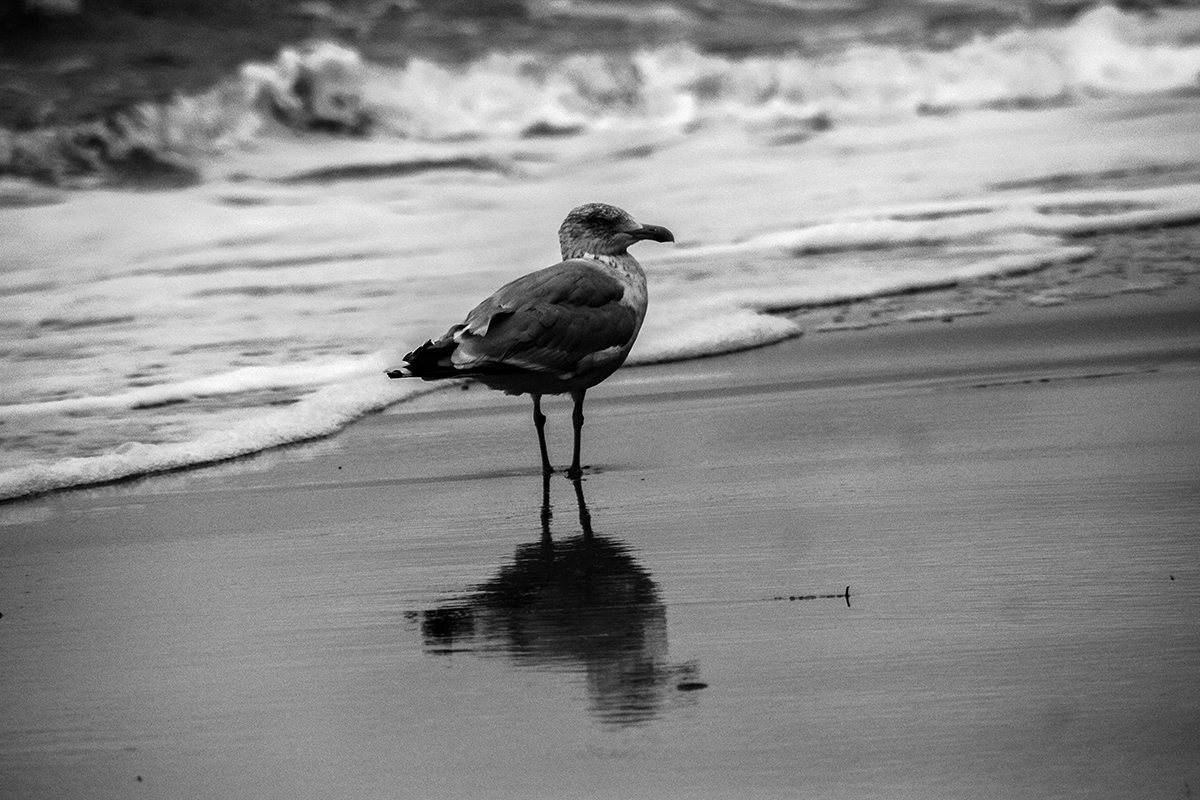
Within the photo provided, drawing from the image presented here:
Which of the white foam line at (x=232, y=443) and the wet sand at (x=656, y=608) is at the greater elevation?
the white foam line at (x=232, y=443)

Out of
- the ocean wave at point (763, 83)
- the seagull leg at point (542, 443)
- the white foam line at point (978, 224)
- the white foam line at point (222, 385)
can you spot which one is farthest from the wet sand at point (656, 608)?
the ocean wave at point (763, 83)

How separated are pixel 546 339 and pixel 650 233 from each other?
0.97 metres

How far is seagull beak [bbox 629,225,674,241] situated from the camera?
6.32m

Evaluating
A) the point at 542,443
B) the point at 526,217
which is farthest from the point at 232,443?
the point at 526,217

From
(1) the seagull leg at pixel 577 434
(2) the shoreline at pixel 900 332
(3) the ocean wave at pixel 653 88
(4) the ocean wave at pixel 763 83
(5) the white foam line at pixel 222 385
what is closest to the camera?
(1) the seagull leg at pixel 577 434

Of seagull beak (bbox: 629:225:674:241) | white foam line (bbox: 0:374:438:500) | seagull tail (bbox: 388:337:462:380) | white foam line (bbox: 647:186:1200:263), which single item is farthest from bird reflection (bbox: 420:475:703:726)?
white foam line (bbox: 647:186:1200:263)

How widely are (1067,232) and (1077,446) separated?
497cm

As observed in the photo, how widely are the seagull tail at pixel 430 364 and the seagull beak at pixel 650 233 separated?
118cm

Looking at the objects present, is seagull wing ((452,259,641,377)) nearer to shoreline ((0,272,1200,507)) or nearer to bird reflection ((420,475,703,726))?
shoreline ((0,272,1200,507))

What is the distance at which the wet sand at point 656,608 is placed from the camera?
111 inches

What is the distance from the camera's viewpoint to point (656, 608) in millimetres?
Result: 3674

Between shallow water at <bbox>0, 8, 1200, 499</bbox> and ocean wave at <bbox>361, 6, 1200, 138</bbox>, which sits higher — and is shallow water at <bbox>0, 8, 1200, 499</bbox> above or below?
below

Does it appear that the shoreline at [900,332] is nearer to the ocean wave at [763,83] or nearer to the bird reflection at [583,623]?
the bird reflection at [583,623]

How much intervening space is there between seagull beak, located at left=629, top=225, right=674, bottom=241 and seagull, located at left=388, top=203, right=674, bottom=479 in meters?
0.24
